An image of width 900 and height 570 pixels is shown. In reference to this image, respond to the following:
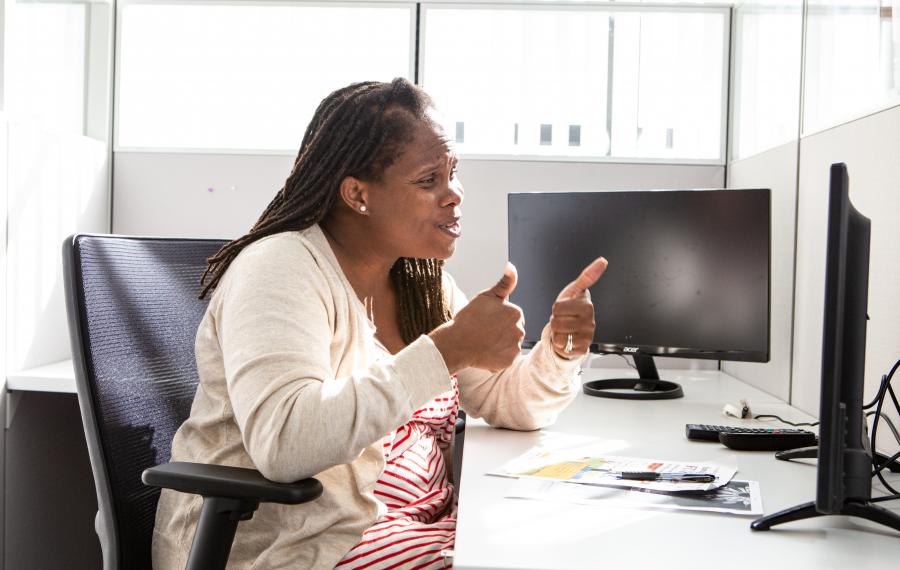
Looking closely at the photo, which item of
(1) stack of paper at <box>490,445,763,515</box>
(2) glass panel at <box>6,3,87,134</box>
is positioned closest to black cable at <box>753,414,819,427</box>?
(1) stack of paper at <box>490,445,763,515</box>

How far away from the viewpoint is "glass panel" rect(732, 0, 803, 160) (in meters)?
1.87

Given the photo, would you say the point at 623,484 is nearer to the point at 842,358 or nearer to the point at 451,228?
the point at 842,358

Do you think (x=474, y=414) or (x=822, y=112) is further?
(x=822, y=112)

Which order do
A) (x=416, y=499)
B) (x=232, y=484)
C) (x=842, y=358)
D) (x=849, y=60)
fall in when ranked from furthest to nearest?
(x=849, y=60) → (x=416, y=499) → (x=232, y=484) → (x=842, y=358)

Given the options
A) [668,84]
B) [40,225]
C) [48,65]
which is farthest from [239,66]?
[668,84]

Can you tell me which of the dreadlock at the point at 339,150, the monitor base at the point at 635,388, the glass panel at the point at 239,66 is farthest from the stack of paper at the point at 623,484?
the glass panel at the point at 239,66

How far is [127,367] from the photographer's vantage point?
1203mm

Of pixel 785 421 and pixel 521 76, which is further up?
pixel 521 76

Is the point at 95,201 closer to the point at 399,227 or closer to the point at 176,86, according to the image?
the point at 176,86

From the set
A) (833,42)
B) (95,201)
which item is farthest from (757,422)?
(95,201)

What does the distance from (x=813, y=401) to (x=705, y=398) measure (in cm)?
24

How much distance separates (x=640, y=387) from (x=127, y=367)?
1160 millimetres

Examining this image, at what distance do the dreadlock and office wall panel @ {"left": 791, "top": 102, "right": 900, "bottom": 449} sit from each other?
76 centimetres

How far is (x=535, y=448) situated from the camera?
1355mm
